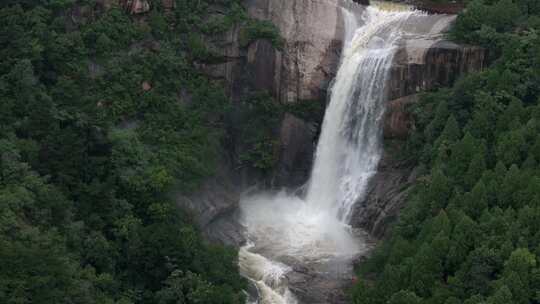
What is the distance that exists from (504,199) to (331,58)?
1615cm

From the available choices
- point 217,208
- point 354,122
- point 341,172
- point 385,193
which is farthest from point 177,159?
point 385,193

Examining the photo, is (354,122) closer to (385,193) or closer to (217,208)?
(385,193)

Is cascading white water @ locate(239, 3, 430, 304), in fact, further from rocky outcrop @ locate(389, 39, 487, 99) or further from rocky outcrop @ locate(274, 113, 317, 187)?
rocky outcrop @ locate(389, 39, 487, 99)

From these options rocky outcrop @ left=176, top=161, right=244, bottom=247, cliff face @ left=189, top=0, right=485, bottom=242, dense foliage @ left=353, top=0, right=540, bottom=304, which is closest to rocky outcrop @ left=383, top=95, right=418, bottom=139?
dense foliage @ left=353, top=0, right=540, bottom=304

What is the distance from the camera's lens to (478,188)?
38.4m

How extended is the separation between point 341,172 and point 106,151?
12.0 meters

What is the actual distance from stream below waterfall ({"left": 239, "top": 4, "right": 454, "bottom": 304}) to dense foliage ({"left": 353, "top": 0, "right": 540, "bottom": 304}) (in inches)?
114

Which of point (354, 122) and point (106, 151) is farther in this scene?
point (354, 122)

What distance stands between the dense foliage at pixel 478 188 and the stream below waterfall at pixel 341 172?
2.89 meters

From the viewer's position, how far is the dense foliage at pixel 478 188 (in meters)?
35.7

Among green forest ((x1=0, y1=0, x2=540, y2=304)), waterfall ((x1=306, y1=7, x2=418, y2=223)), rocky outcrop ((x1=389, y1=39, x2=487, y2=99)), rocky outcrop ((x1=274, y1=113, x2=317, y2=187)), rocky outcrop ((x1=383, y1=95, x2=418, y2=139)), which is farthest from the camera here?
rocky outcrop ((x1=274, y1=113, x2=317, y2=187))

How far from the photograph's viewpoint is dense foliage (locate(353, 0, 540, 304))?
35.7 metres

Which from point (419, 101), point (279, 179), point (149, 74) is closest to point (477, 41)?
point (419, 101)

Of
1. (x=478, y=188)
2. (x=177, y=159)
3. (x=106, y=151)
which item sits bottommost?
(x=177, y=159)
